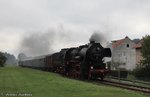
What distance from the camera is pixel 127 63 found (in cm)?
10319

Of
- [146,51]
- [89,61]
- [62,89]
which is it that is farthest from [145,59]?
[62,89]

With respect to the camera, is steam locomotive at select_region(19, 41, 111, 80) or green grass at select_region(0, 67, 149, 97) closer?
green grass at select_region(0, 67, 149, 97)

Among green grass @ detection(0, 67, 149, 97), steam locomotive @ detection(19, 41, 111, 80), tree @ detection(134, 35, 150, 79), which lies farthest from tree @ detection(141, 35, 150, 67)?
green grass @ detection(0, 67, 149, 97)

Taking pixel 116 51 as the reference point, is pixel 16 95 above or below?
below

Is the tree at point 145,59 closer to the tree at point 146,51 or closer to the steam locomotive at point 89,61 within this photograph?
the tree at point 146,51

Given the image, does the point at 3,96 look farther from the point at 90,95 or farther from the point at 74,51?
the point at 74,51

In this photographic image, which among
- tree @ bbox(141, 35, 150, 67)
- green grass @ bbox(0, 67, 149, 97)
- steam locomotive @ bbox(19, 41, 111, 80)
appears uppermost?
tree @ bbox(141, 35, 150, 67)

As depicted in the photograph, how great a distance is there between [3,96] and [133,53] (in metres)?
89.0

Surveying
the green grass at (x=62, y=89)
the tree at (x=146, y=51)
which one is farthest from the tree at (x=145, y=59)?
the green grass at (x=62, y=89)

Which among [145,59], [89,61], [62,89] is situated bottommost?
[62,89]

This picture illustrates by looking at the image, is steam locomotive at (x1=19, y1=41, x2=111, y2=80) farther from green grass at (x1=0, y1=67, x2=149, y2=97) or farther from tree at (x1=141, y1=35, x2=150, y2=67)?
tree at (x1=141, y1=35, x2=150, y2=67)

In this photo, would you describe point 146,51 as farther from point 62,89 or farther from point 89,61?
point 62,89

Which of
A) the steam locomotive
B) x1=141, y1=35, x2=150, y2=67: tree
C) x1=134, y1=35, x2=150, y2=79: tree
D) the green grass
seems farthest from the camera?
x1=141, y1=35, x2=150, y2=67: tree

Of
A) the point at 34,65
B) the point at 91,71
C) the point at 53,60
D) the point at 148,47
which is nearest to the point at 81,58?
the point at 91,71
